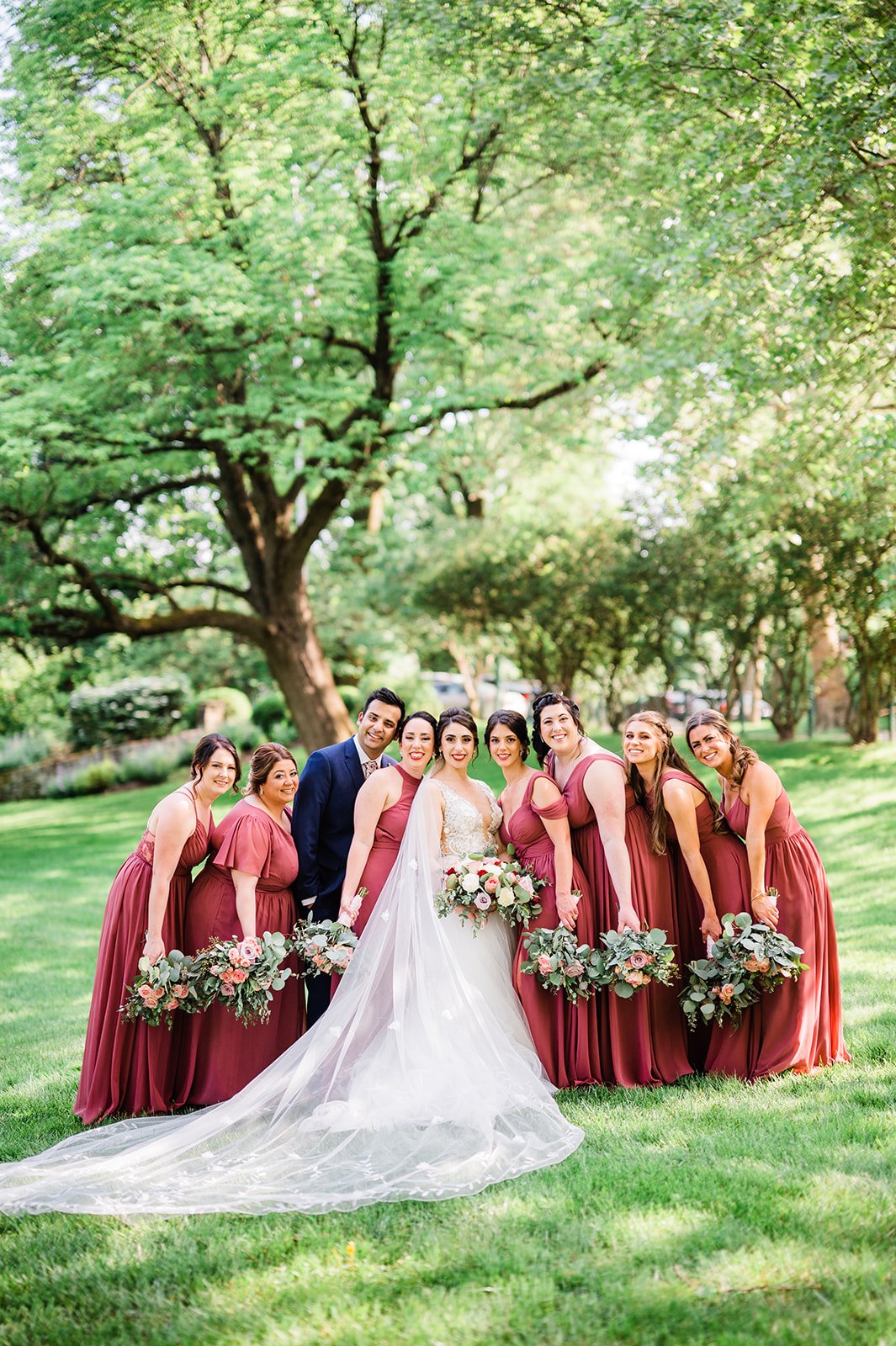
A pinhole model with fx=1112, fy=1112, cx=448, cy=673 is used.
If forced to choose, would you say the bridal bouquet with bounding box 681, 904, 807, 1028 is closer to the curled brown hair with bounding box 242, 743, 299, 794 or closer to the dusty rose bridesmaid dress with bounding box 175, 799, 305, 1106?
the dusty rose bridesmaid dress with bounding box 175, 799, 305, 1106

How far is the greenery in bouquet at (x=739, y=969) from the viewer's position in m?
5.55

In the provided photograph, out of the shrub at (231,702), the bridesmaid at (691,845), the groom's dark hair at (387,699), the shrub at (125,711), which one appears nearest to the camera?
the bridesmaid at (691,845)

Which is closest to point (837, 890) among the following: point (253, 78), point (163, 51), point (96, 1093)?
point (96, 1093)

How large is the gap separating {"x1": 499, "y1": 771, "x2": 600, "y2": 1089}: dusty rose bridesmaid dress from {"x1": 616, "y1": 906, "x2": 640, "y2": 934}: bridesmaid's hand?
0.21 m

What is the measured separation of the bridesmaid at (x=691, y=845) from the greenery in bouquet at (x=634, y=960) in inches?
13.9

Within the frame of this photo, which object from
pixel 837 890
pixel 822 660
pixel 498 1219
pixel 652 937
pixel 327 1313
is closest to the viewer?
pixel 327 1313

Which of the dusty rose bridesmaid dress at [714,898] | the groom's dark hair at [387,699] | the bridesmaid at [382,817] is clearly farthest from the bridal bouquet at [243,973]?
the dusty rose bridesmaid dress at [714,898]

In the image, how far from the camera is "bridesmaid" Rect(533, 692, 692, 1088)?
5.79 m

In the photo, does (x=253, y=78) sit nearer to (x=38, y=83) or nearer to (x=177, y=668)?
(x=38, y=83)

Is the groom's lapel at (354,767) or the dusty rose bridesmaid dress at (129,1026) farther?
the groom's lapel at (354,767)

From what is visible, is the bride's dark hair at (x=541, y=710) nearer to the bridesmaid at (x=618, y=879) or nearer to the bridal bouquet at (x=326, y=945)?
the bridesmaid at (x=618, y=879)

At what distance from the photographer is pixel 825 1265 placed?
3725 mm

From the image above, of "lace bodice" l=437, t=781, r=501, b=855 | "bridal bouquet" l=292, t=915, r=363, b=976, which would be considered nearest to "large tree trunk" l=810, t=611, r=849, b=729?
"lace bodice" l=437, t=781, r=501, b=855

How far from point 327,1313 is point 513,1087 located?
5.87ft
